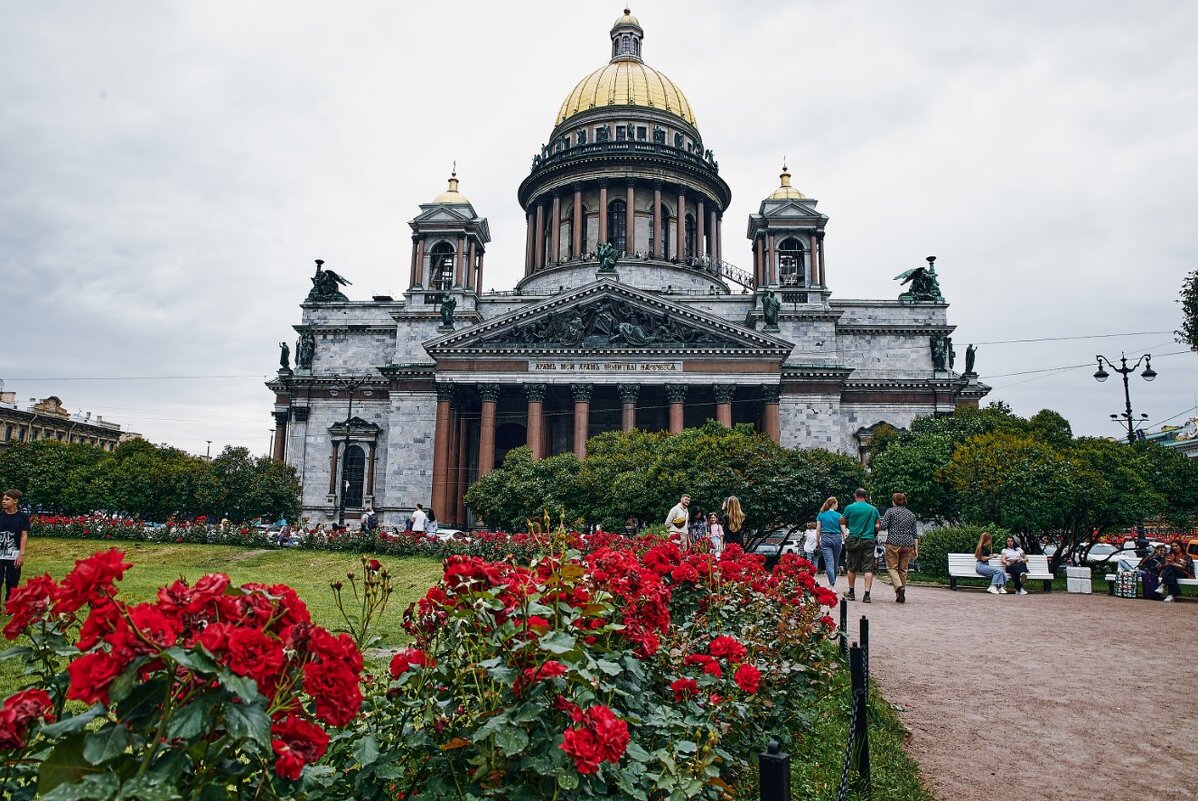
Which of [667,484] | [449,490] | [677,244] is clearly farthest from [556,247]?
[667,484]

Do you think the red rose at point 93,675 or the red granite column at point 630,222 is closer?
the red rose at point 93,675

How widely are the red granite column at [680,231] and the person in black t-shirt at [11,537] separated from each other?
143 feet

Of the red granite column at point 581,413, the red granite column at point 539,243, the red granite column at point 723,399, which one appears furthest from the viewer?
the red granite column at point 539,243

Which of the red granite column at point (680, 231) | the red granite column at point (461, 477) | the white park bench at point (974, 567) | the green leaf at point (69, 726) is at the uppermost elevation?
the red granite column at point (680, 231)

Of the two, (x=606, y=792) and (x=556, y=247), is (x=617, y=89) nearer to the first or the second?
(x=556, y=247)

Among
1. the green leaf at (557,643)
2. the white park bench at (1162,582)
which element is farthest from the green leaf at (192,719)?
the white park bench at (1162,582)

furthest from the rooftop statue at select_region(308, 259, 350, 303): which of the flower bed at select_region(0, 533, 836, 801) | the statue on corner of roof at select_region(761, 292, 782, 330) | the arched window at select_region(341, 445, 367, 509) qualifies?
the flower bed at select_region(0, 533, 836, 801)

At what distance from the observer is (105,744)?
2.42 m

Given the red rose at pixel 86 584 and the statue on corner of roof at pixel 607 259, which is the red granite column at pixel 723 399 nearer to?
the statue on corner of roof at pixel 607 259

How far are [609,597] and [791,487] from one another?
22900mm

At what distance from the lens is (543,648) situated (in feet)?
12.3

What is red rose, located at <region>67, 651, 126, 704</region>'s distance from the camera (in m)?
2.34

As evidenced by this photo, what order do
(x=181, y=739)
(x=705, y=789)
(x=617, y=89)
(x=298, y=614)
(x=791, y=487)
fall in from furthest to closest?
(x=617, y=89) < (x=791, y=487) < (x=705, y=789) < (x=298, y=614) < (x=181, y=739)

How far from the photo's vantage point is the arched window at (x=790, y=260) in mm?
46219
